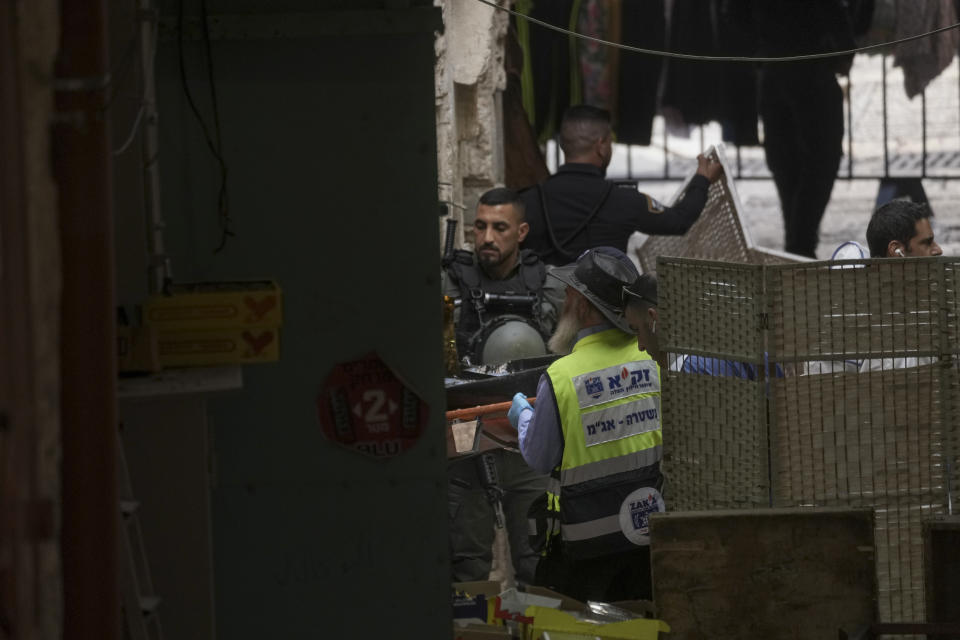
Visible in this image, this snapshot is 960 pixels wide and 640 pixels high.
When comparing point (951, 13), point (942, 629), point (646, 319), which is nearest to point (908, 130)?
point (951, 13)

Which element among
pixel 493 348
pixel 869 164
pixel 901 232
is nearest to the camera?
pixel 901 232

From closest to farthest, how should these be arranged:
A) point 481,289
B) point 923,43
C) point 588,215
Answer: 1. point 481,289
2. point 588,215
3. point 923,43

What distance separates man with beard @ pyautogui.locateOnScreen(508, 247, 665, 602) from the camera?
4.54 metres

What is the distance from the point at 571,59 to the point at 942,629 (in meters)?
7.08

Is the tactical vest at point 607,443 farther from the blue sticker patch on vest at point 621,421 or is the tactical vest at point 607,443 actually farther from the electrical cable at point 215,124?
the electrical cable at point 215,124

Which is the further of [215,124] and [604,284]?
[604,284]

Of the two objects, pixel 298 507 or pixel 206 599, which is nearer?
pixel 206 599

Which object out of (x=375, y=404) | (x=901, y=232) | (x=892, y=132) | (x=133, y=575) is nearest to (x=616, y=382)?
(x=375, y=404)

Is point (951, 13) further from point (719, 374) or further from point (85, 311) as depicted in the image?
point (85, 311)

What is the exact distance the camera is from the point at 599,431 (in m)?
4.57

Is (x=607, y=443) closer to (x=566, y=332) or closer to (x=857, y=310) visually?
(x=566, y=332)

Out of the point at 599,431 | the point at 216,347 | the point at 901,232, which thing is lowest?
the point at 599,431

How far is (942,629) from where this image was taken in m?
3.45

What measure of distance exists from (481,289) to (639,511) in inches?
64.9
